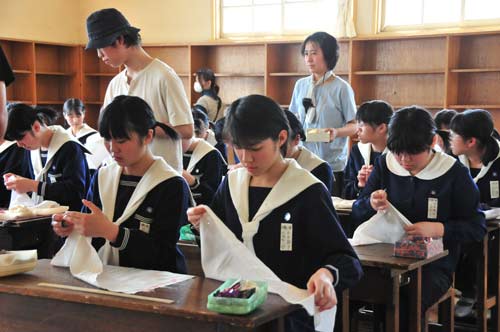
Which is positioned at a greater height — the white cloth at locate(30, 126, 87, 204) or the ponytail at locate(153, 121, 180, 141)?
the ponytail at locate(153, 121, 180, 141)

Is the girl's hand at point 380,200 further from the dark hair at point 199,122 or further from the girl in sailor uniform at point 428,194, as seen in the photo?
the dark hair at point 199,122

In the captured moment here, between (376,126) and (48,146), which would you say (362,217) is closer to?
(376,126)

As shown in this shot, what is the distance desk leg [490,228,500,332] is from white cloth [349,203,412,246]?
0.98m

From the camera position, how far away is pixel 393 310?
2.46 meters

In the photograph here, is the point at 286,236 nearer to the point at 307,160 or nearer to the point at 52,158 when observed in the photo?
the point at 307,160

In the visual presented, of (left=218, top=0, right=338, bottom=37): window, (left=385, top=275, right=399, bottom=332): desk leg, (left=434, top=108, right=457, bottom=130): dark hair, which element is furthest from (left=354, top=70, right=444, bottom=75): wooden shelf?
(left=385, top=275, right=399, bottom=332): desk leg

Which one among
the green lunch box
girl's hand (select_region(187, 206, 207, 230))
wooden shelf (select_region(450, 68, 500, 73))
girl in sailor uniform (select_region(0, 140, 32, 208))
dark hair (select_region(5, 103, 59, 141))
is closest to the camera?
the green lunch box

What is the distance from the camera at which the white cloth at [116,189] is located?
224 cm

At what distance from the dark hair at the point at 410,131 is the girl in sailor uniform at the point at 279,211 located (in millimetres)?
816

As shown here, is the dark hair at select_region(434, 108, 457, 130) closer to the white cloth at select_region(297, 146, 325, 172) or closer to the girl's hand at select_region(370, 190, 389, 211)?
the white cloth at select_region(297, 146, 325, 172)

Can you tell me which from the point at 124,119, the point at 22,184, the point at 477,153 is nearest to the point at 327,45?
the point at 477,153

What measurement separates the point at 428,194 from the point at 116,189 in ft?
4.20

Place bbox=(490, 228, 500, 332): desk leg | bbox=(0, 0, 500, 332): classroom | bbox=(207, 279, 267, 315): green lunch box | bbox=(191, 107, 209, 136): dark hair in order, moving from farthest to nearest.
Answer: bbox=(191, 107, 209, 136): dark hair → bbox=(490, 228, 500, 332): desk leg → bbox=(0, 0, 500, 332): classroom → bbox=(207, 279, 267, 315): green lunch box

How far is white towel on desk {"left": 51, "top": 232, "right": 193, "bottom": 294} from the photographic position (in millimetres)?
1778
